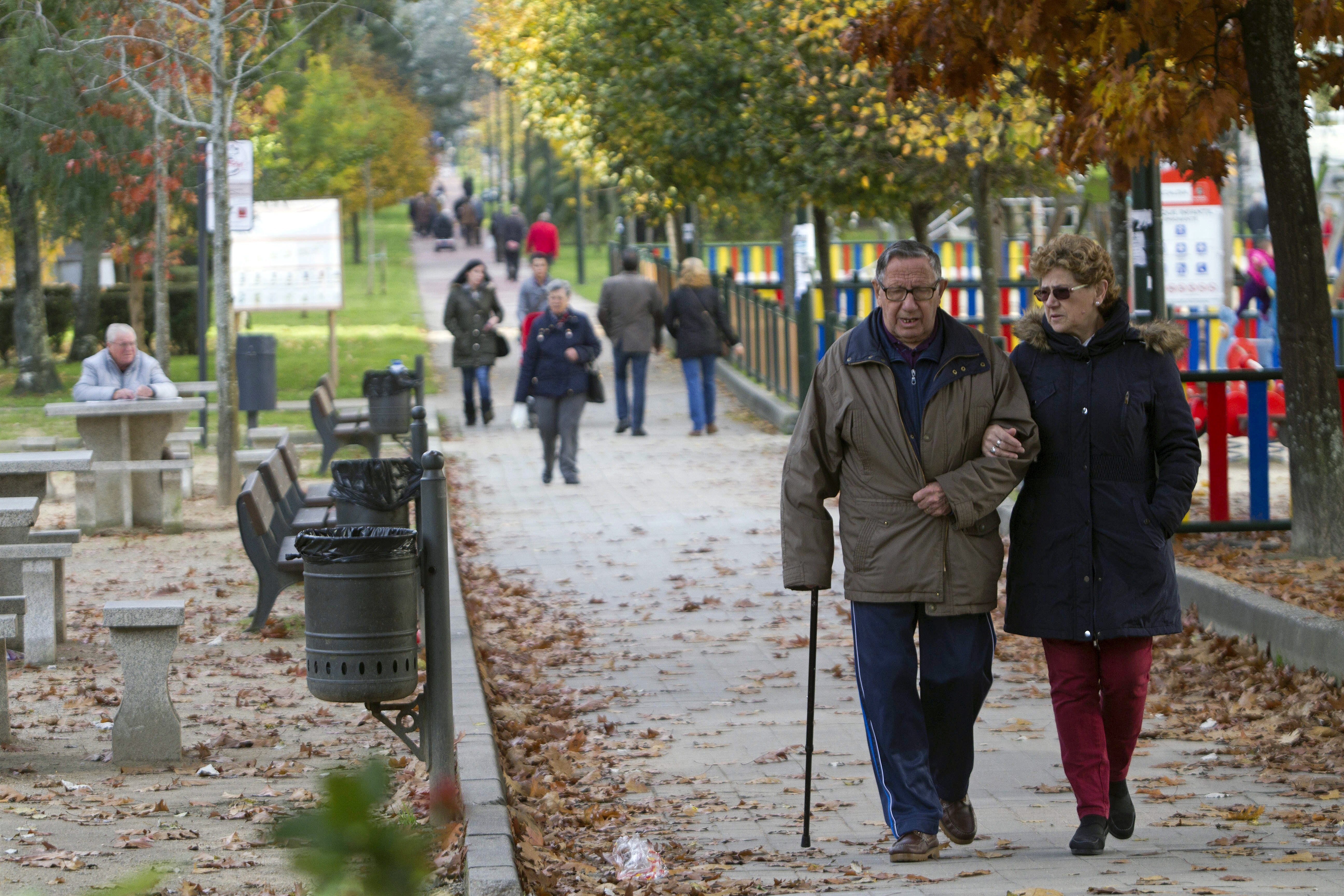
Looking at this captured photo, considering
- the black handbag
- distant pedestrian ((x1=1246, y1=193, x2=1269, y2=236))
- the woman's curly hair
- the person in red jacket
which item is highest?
distant pedestrian ((x1=1246, y1=193, x2=1269, y2=236))

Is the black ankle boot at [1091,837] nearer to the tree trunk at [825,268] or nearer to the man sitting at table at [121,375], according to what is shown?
the man sitting at table at [121,375]

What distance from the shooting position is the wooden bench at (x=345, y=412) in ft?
52.2

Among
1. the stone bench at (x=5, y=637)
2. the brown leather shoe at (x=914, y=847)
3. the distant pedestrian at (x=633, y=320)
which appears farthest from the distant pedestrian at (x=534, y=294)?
the brown leather shoe at (x=914, y=847)

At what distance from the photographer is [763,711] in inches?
279

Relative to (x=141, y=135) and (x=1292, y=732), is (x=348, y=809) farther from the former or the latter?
(x=141, y=135)

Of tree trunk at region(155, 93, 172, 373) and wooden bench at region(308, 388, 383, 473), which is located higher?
tree trunk at region(155, 93, 172, 373)

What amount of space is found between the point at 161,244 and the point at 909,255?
1386 cm

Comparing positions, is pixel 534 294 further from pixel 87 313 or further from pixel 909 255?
pixel 909 255

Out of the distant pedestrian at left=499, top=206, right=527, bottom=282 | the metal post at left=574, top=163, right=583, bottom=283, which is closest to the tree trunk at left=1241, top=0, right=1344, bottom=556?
the metal post at left=574, top=163, right=583, bottom=283

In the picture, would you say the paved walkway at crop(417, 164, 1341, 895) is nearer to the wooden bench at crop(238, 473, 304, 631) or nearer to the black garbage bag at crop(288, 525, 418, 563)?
the black garbage bag at crop(288, 525, 418, 563)

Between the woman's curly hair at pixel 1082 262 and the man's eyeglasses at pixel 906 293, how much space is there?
300 mm

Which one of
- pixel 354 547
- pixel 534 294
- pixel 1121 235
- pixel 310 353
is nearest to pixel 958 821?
pixel 354 547

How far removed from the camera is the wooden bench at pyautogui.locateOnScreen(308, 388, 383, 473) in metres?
15.4

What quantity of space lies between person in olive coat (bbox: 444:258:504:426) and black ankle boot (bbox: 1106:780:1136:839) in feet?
46.2
